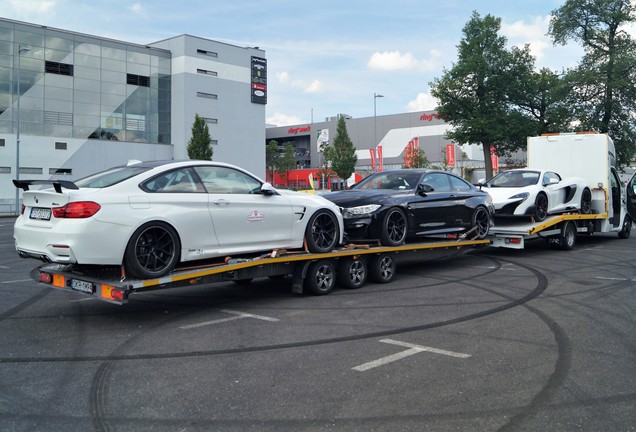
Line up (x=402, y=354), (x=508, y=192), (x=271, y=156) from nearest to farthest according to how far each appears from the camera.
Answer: (x=402, y=354)
(x=508, y=192)
(x=271, y=156)

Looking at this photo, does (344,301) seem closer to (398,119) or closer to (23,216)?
(23,216)

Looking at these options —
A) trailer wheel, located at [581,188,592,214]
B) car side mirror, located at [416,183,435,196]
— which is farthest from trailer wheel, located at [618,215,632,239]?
car side mirror, located at [416,183,435,196]

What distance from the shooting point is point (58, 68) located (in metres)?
41.8

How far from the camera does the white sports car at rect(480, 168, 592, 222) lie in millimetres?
12828

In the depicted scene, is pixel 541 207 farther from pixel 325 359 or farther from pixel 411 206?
pixel 325 359

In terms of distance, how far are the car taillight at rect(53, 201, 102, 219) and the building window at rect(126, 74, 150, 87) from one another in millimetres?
43769

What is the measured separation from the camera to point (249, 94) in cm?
5631

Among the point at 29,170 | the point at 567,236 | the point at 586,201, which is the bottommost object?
the point at 567,236

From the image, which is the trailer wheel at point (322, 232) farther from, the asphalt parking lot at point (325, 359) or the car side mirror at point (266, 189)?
the car side mirror at point (266, 189)

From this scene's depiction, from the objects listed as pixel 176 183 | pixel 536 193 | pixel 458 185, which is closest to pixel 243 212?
pixel 176 183

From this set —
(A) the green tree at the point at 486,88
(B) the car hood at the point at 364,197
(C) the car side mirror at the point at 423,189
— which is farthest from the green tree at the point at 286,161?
(B) the car hood at the point at 364,197

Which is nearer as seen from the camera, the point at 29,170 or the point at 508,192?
Answer: the point at 508,192

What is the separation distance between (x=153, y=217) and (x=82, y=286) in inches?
43.5

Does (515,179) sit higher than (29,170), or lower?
lower
